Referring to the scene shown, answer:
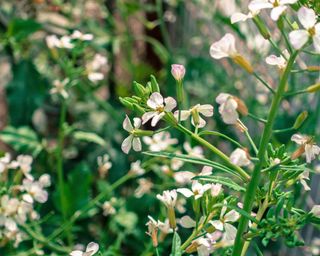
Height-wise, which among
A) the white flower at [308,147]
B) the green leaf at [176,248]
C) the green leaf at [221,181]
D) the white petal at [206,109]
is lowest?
the green leaf at [176,248]

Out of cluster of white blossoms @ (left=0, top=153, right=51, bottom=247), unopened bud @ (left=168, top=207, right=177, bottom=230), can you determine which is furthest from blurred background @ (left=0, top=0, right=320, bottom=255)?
unopened bud @ (left=168, top=207, right=177, bottom=230)

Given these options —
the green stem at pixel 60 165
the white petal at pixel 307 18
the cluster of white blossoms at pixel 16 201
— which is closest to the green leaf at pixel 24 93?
the green stem at pixel 60 165

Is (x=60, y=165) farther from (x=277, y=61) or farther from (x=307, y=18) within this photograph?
(x=307, y=18)

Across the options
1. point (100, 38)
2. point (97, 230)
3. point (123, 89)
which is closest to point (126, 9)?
point (100, 38)

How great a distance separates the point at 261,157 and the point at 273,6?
0.17m

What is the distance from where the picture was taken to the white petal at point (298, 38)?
27.7 inches

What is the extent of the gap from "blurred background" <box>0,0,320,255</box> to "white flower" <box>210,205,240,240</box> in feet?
2.64

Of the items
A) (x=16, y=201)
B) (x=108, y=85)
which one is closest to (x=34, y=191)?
(x=16, y=201)

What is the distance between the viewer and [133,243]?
1.79 m

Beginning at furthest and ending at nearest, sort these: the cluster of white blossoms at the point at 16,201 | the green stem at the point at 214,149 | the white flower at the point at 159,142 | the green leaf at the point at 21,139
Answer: the green leaf at the point at 21,139 < the white flower at the point at 159,142 < the cluster of white blossoms at the point at 16,201 < the green stem at the point at 214,149

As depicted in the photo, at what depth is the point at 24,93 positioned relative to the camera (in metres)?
2.05

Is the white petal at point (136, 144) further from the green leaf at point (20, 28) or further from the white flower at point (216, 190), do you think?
the green leaf at point (20, 28)

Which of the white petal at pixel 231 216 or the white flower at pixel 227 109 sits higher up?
the white flower at pixel 227 109

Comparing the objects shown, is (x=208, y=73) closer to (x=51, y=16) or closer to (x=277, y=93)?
(x=51, y=16)
